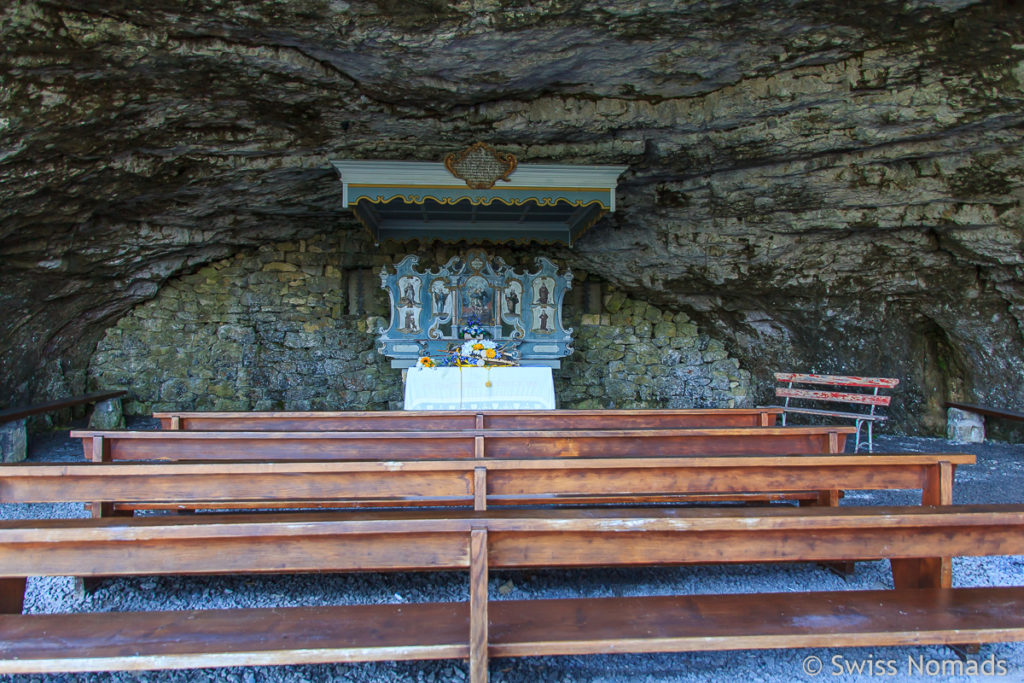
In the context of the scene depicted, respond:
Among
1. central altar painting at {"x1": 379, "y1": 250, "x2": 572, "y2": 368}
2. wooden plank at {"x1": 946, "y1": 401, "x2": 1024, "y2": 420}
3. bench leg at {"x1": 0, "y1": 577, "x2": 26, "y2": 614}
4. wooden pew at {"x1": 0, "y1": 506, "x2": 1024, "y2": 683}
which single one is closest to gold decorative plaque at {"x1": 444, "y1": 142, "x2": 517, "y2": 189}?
central altar painting at {"x1": 379, "y1": 250, "x2": 572, "y2": 368}

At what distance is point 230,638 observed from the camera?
63.4 inches

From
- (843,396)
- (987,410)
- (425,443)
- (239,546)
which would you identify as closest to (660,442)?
(425,443)

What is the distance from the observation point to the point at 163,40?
3371 millimetres

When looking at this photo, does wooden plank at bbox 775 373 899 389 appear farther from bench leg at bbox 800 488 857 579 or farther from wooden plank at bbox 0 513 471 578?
wooden plank at bbox 0 513 471 578

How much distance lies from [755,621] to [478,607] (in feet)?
2.53

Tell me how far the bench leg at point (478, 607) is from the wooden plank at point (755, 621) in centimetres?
6

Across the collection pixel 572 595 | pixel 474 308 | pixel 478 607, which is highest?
pixel 474 308

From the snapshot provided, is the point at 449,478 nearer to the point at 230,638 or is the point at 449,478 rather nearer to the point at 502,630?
the point at 502,630

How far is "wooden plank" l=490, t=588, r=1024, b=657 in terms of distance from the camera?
1603mm

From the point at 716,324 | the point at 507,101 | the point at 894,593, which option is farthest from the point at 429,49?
the point at 716,324

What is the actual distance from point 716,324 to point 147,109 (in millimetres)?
6222

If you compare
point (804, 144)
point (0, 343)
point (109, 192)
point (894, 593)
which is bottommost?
point (894, 593)

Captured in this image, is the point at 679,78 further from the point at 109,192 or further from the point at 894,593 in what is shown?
the point at 109,192

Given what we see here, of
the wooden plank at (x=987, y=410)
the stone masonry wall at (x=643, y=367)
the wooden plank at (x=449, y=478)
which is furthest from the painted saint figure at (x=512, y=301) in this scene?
the wooden plank at (x=449, y=478)
